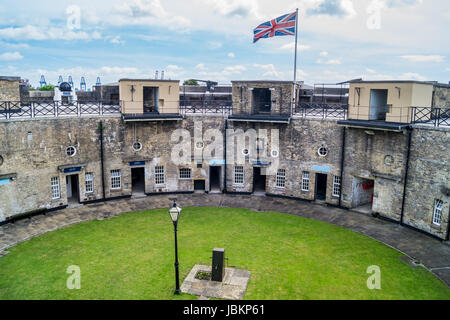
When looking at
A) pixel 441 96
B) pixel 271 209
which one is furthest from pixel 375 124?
pixel 441 96

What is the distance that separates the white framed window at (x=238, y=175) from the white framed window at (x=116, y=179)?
808 centimetres

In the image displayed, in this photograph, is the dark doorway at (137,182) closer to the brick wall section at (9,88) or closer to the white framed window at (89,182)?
the white framed window at (89,182)

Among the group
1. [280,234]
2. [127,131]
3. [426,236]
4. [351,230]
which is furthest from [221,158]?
[426,236]

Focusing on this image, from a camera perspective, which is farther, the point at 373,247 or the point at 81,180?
the point at 81,180

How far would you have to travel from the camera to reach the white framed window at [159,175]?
84.0 ft

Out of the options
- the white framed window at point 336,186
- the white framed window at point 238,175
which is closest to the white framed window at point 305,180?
the white framed window at point 336,186

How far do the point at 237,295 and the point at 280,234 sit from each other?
6463 millimetres

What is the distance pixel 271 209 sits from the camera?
75.9ft

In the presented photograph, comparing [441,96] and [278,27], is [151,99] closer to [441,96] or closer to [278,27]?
[278,27]

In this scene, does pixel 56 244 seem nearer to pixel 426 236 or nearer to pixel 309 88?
pixel 426 236

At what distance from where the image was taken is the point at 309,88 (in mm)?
35344

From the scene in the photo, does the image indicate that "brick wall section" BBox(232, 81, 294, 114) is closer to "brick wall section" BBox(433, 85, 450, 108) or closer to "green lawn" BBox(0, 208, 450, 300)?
"green lawn" BBox(0, 208, 450, 300)

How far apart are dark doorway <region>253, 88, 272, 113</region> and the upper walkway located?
693cm

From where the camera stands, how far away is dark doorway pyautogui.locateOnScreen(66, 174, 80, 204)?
24.0m
